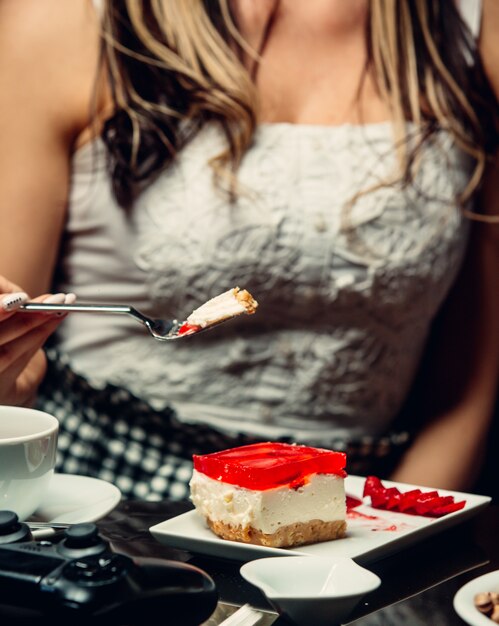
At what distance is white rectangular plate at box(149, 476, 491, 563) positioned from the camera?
2.46 ft

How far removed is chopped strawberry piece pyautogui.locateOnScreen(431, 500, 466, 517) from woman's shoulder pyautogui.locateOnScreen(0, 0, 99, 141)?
0.81 metres

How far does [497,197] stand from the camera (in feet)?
4.93

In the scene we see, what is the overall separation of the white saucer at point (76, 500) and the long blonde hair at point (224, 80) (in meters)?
0.56

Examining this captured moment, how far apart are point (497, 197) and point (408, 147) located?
206mm

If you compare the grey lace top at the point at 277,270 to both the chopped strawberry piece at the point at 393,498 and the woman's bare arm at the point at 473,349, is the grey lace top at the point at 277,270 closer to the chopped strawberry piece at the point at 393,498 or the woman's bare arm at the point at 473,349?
the woman's bare arm at the point at 473,349

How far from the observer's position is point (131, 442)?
4.43 feet

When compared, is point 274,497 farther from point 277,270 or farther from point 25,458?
point 277,270

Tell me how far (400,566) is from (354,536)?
5 centimetres

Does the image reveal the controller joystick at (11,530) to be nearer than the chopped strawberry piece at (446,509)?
Yes

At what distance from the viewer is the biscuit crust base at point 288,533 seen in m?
0.78

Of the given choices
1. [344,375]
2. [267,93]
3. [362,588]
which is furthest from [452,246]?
[362,588]

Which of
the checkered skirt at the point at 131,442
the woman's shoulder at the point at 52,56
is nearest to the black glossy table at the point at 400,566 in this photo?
the checkered skirt at the point at 131,442

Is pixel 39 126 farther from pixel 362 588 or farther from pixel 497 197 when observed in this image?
pixel 362 588

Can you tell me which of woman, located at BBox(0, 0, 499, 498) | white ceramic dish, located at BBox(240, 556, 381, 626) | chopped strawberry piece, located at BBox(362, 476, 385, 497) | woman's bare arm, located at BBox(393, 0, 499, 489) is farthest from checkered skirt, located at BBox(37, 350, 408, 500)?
white ceramic dish, located at BBox(240, 556, 381, 626)
